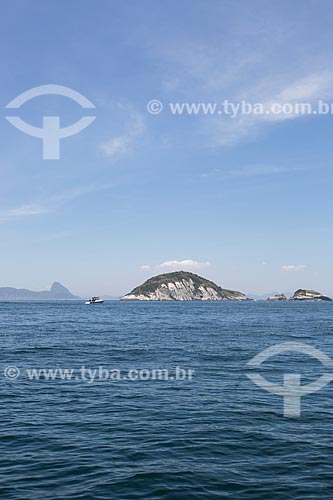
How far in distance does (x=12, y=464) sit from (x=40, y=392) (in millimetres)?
12068

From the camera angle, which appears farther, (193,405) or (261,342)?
(261,342)

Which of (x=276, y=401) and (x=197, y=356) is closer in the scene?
(x=276, y=401)

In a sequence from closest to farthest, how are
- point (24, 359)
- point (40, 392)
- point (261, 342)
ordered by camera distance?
1. point (40, 392)
2. point (24, 359)
3. point (261, 342)

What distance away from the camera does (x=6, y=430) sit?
70.3ft

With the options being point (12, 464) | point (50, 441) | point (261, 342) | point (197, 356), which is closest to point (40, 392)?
point (50, 441)

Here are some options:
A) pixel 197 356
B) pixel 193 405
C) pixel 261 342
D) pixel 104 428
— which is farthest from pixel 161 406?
pixel 261 342

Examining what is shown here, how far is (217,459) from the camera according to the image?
1770cm

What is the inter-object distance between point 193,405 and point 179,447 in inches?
278

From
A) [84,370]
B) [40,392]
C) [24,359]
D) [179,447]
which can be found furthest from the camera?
[24,359]

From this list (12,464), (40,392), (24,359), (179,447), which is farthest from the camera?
(24,359)

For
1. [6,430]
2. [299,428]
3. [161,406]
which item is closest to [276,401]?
[299,428]

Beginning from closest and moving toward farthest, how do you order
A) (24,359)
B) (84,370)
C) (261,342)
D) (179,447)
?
(179,447)
(84,370)
(24,359)
(261,342)

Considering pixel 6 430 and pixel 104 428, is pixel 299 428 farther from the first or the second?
pixel 6 430

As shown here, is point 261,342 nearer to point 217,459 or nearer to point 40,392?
point 40,392
